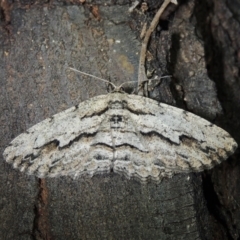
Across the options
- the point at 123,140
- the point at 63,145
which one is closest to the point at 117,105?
the point at 123,140

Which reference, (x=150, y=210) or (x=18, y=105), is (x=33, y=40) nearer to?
(x=18, y=105)

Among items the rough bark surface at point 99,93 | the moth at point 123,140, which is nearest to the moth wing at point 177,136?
the moth at point 123,140

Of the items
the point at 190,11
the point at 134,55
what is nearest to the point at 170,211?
the point at 134,55

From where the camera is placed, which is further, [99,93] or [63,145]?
[63,145]

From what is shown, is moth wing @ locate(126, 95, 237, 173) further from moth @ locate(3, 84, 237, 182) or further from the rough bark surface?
the rough bark surface

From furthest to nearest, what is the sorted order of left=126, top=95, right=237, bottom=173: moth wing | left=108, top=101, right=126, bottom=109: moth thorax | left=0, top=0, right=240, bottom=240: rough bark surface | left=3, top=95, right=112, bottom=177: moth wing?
left=108, top=101, right=126, bottom=109: moth thorax, left=126, top=95, right=237, bottom=173: moth wing, left=3, top=95, right=112, bottom=177: moth wing, left=0, top=0, right=240, bottom=240: rough bark surface

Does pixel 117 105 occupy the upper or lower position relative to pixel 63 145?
upper

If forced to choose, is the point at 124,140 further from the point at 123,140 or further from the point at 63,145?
the point at 63,145

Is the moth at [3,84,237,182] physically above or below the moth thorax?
below

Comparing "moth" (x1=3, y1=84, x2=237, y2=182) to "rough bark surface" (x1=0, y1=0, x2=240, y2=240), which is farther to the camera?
"moth" (x1=3, y1=84, x2=237, y2=182)

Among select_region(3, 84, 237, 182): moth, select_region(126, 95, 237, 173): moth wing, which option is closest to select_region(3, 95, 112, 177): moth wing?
select_region(3, 84, 237, 182): moth
